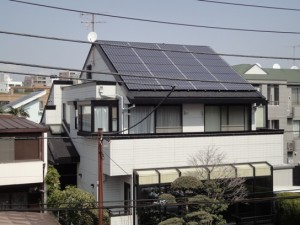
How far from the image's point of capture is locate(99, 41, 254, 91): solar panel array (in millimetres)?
18837

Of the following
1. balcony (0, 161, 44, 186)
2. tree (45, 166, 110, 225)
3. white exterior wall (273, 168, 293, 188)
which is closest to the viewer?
tree (45, 166, 110, 225)

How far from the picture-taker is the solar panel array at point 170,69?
18.8 metres

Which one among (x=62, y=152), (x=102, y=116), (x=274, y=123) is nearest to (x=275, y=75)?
(x=274, y=123)

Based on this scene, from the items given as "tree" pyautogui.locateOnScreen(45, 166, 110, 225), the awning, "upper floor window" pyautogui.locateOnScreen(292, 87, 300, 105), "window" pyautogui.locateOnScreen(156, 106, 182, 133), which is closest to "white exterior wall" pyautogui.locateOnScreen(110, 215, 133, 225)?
"tree" pyautogui.locateOnScreen(45, 166, 110, 225)

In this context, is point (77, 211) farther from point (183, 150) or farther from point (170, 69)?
point (170, 69)

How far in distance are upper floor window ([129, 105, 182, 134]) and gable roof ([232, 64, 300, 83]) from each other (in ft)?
47.5

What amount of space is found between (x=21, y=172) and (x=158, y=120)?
614cm

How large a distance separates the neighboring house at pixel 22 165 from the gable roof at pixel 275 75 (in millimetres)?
18816

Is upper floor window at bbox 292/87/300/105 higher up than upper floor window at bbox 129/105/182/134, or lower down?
higher up

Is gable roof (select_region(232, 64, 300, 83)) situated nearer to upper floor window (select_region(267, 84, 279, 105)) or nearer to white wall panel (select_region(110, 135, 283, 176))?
upper floor window (select_region(267, 84, 279, 105))

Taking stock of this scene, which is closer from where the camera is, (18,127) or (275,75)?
(18,127)

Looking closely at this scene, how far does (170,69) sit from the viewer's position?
20.5 metres

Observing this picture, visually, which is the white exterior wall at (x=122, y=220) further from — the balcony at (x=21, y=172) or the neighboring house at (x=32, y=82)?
the neighboring house at (x=32, y=82)

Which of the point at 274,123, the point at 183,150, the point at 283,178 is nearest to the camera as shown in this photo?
the point at 183,150
